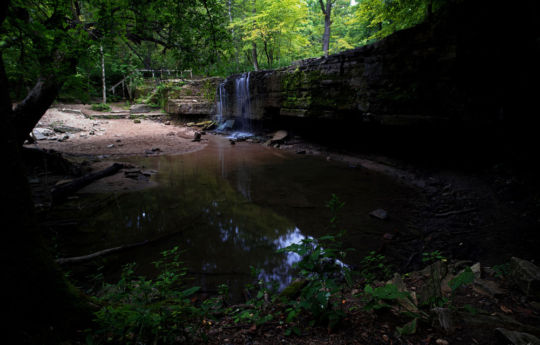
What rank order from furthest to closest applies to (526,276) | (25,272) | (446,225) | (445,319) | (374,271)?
(446,225), (374,271), (526,276), (445,319), (25,272)

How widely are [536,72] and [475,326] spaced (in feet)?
17.2

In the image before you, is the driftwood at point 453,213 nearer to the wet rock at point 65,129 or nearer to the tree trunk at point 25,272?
the tree trunk at point 25,272

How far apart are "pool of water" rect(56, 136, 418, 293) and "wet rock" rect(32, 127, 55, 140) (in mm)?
8092

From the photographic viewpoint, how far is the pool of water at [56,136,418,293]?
11.2 ft

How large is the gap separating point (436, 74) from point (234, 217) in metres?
6.29

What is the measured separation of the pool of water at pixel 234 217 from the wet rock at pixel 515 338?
2.05 meters

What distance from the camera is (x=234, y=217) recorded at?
15.7 ft

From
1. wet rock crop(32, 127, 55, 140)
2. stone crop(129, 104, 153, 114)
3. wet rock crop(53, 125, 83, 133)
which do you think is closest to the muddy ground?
wet rock crop(32, 127, 55, 140)

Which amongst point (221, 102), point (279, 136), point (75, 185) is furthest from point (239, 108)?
point (75, 185)

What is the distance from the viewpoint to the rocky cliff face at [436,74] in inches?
187

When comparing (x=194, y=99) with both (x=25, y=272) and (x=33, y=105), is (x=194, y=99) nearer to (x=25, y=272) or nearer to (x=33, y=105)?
(x=33, y=105)

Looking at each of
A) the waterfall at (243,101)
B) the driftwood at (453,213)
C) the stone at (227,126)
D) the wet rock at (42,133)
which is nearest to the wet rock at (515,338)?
the driftwood at (453,213)

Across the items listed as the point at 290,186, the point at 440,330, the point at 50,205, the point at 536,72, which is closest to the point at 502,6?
the point at 536,72

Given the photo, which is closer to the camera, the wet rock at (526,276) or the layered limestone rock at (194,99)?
the wet rock at (526,276)
